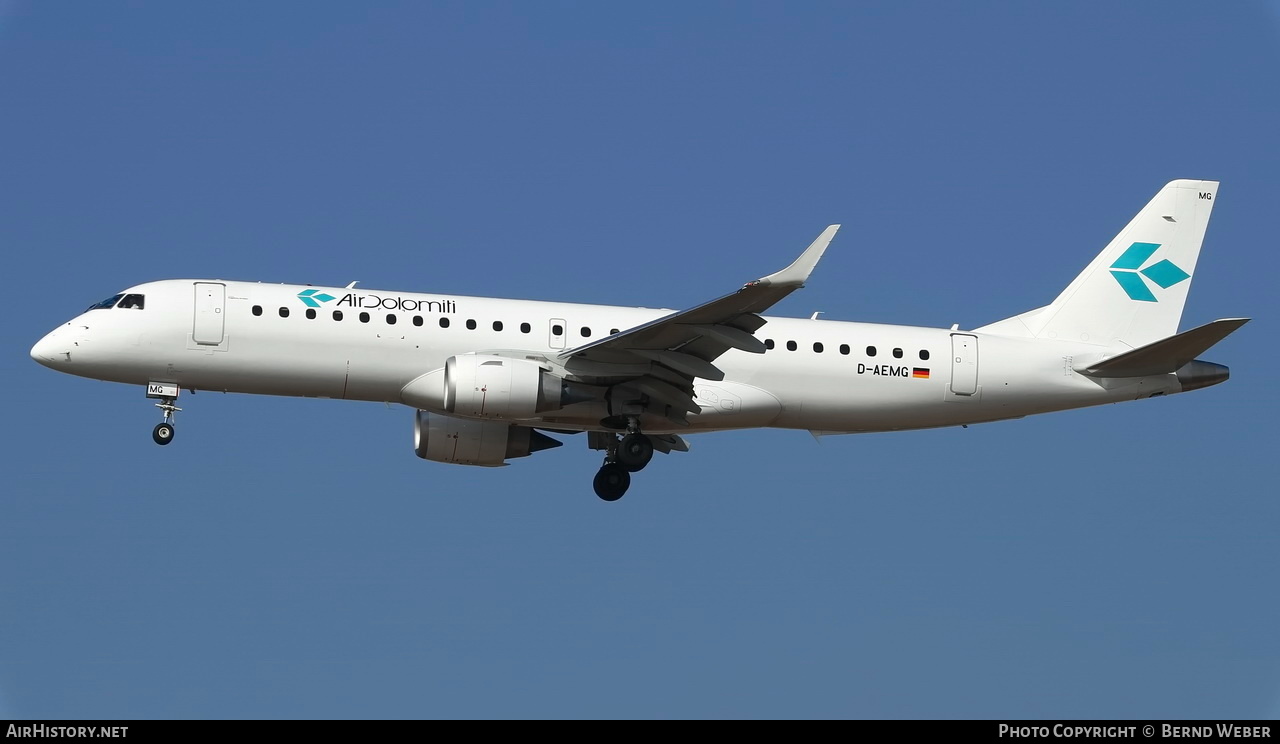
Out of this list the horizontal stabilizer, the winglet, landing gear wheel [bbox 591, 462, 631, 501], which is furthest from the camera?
landing gear wheel [bbox 591, 462, 631, 501]

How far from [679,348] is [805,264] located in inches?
193

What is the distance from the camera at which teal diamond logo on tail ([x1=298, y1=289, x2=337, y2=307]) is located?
123 ft

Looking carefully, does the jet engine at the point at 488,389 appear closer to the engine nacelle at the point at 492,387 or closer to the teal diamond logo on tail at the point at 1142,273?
the engine nacelle at the point at 492,387

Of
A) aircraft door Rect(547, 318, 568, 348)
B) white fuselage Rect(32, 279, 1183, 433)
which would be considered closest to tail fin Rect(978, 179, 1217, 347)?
white fuselage Rect(32, 279, 1183, 433)

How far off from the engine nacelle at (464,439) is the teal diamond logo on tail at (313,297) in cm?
435

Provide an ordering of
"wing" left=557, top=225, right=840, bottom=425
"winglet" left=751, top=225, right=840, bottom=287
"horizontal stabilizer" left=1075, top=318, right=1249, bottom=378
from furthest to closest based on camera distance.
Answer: "horizontal stabilizer" left=1075, top=318, right=1249, bottom=378 < "wing" left=557, top=225, right=840, bottom=425 < "winglet" left=751, top=225, right=840, bottom=287

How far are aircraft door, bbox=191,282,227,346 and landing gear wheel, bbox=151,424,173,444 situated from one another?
2.24 metres

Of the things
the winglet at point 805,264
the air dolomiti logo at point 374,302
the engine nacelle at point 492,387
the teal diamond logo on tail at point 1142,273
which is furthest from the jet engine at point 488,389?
the teal diamond logo on tail at point 1142,273

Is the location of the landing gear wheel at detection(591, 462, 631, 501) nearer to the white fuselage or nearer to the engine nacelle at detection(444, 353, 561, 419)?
the white fuselage

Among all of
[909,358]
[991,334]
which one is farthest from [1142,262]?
[909,358]

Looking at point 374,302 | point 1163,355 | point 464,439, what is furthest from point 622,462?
point 1163,355

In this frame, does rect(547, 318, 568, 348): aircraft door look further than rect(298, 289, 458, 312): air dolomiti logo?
Yes
